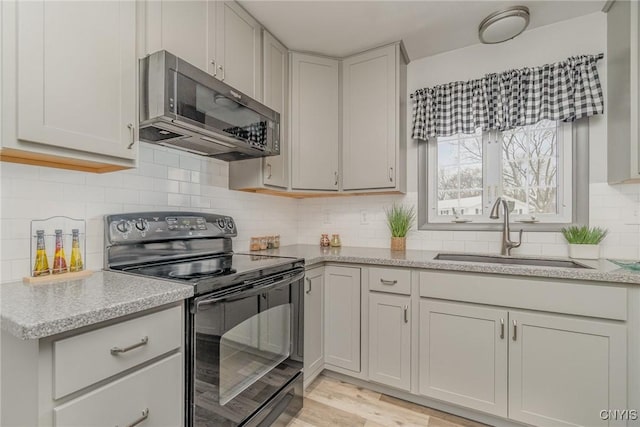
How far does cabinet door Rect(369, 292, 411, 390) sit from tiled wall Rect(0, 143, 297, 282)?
43.3 inches

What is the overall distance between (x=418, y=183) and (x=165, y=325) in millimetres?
2091

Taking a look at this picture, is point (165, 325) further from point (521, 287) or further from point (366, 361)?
point (521, 287)

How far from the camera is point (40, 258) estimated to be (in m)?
1.19

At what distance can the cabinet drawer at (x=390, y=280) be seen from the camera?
1869mm

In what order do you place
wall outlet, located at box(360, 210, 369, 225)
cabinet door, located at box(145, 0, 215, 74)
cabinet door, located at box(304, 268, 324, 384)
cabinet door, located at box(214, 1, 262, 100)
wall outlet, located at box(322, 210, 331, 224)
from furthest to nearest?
wall outlet, located at box(322, 210, 331, 224)
wall outlet, located at box(360, 210, 369, 225)
cabinet door, located at box(304, 268, 324, 384)
cabinet door, located at box(214, 1, 262, 100)
cabinet door, located at box(145, 0, 215, 74)

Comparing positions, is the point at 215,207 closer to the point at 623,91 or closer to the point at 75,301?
the point at 75,301

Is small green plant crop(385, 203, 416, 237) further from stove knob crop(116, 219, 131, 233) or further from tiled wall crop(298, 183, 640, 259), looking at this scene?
stove knob crop(116, 219, 131, 233)

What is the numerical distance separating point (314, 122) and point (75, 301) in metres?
1.92

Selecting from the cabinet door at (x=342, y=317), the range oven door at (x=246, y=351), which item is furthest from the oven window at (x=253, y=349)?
the cabinet door at (x=342, y=317)

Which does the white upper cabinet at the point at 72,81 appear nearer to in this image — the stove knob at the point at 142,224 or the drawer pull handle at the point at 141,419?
the stove knob at the point at 142,224

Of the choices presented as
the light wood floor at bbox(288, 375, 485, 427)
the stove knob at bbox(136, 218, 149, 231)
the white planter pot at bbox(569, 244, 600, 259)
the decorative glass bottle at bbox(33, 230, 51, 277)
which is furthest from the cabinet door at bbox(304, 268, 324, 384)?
the white planter pot at bbox(569, 244, 600, 259)

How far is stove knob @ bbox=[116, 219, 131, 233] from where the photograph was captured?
1.42m

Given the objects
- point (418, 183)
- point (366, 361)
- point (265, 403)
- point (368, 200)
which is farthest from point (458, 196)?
point (265, 403)

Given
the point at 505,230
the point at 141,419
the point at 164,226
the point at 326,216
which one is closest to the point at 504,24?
the point at 505,230
